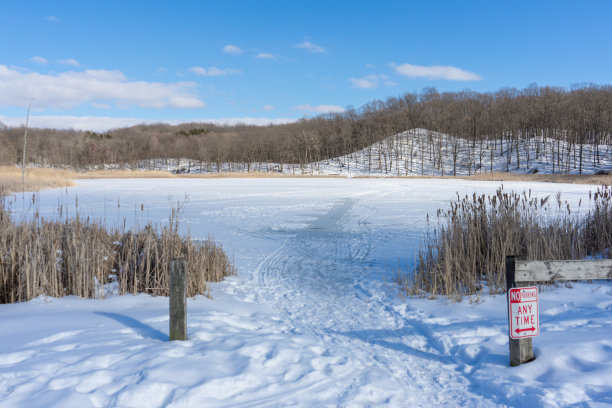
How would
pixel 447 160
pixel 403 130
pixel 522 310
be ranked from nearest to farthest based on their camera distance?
1. pixel 522 310
2. pixel 447 160
3. pixel 403 130

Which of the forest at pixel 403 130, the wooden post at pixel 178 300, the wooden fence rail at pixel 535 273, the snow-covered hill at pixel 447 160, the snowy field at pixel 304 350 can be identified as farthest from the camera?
the forest at pixel 403 130

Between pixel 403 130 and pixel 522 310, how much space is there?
96.0 meters

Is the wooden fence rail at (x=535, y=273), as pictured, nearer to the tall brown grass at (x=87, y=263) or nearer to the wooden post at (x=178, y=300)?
the wooden post at (x=178, y=300)

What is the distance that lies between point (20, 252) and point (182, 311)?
291 centimetres

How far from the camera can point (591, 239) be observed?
7.13 meters

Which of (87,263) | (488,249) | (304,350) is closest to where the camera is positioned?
(304,350)

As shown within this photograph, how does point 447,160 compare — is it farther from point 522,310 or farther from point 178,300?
point 178,300

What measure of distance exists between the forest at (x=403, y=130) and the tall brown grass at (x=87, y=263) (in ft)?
213

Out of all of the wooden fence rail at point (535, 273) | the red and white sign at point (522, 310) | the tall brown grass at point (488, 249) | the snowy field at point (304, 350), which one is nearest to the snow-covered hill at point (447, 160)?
the tall brown grass at point (488, 249)

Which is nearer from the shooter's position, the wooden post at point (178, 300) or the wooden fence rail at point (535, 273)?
the wooden fence rail at point (535, 273)

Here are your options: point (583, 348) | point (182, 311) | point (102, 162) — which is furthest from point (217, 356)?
point (102, 162)

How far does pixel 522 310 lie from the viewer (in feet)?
10.6

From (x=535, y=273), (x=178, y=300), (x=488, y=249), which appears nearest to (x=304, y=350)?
(x=178, y=300)

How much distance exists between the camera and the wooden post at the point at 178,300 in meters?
3.79
